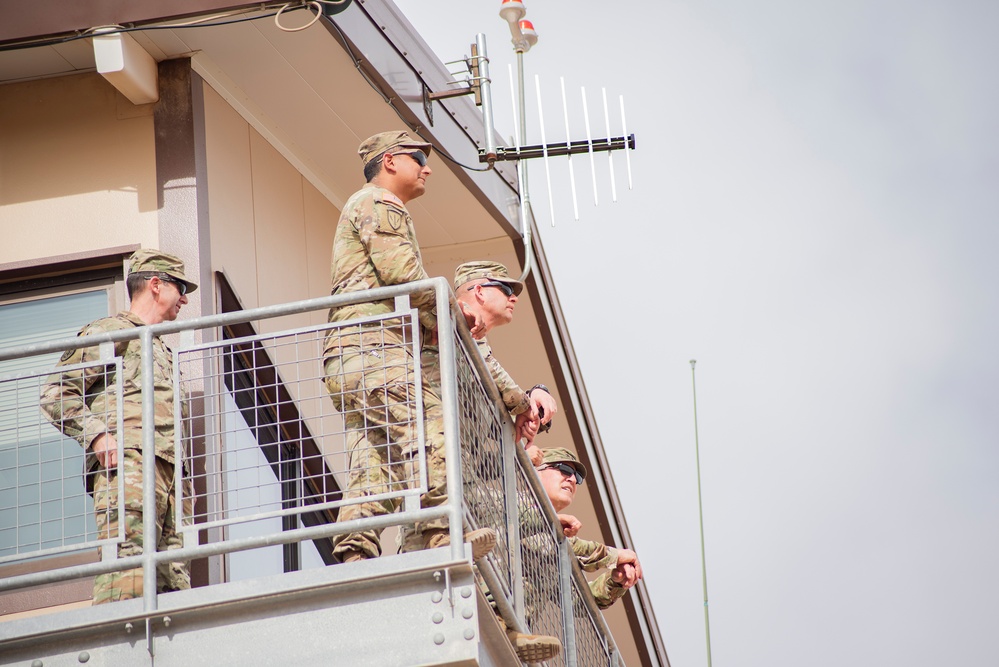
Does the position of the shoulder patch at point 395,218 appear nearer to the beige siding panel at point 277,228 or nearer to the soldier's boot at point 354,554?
the soldier's boot at point 354,554

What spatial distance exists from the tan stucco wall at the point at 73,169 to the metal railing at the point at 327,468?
930 mm

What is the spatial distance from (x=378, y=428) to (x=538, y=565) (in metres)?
1.81

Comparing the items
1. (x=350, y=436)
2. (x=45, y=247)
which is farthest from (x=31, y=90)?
(x=350, y=436)

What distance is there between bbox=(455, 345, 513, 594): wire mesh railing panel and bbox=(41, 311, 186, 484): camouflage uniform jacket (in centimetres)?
150

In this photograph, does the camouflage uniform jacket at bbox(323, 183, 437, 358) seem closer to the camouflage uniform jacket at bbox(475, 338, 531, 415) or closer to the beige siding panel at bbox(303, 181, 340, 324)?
the camouflage uniform jacket at bbox(475, 338, 531, 415)

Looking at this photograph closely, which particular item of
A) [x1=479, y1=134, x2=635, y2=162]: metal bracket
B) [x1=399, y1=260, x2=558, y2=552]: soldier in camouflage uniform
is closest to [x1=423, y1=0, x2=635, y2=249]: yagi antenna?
[x1=479, y1=134, x2=635, y2=162]: metal bracket

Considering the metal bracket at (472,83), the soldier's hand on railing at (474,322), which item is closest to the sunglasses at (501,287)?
the soldier's hand on railing at (474,322)

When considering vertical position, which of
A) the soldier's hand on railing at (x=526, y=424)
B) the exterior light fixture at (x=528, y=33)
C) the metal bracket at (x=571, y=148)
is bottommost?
the soldier's hand on railing at (x=526, y=424)

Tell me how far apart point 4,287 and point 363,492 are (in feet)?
12.9

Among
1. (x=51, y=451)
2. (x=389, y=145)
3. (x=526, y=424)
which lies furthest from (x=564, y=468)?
(x=389, y=145)

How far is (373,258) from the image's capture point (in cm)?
735

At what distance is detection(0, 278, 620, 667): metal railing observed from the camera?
636 cm

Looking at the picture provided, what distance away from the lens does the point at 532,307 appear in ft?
44.6

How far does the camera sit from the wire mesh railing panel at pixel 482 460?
7094 millimetres
